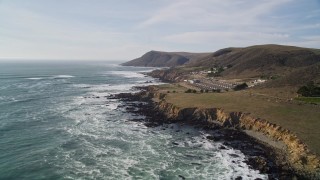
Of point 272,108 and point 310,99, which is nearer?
point 272,108

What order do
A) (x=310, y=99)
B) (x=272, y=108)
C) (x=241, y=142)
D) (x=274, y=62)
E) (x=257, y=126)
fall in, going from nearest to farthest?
1. (x=241, y=142)
2. (x=257, y=126)
3. (x=272, y=108)
4. (x=310, y=99)
5. (x=274, y=62)

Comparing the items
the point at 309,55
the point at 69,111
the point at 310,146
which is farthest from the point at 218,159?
the point at 309,55

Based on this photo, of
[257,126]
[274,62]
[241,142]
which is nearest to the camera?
[241,142]

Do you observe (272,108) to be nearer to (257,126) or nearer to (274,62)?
(257,126)

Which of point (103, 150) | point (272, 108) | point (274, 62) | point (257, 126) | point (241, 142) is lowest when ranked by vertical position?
point (103, 150)

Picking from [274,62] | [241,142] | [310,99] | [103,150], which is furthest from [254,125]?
[274,62]

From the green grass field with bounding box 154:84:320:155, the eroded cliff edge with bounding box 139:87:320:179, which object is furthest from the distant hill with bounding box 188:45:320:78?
the eroded cliff edge with bounding box 139:87:320:179

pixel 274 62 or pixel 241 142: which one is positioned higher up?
pixel 274 62

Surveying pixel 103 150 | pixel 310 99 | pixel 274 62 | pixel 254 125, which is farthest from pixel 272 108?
pixel 274 62
